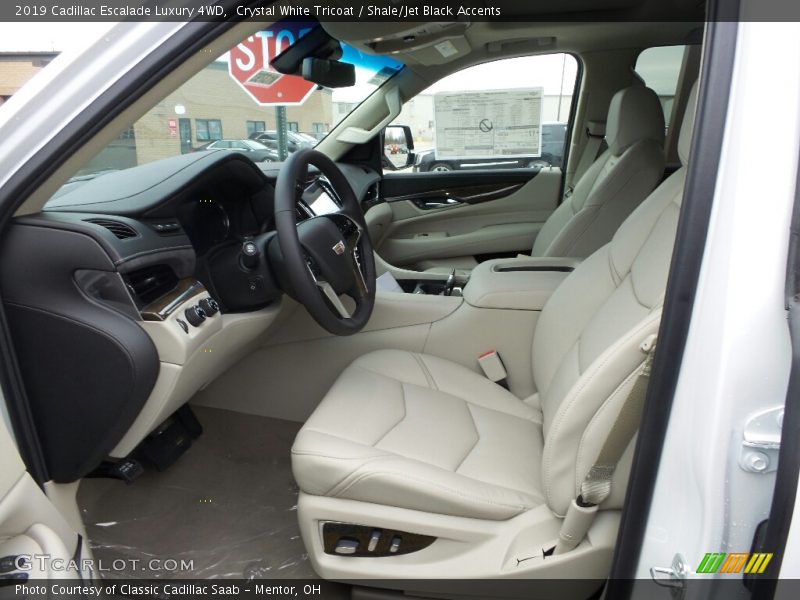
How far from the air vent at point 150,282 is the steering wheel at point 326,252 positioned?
0.75ft

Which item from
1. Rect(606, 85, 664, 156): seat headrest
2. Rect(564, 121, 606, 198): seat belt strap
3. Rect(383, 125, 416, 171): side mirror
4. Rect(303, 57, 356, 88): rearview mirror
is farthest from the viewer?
Rect(564, 121, 606, 198): seat belt strap

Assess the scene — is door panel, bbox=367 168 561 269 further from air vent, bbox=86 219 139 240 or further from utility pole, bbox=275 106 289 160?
air vent, bbox=86 219 139 240

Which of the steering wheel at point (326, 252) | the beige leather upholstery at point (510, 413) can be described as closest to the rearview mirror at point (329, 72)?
the steering wheel at point (326, 252)

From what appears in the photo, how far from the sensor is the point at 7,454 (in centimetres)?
87

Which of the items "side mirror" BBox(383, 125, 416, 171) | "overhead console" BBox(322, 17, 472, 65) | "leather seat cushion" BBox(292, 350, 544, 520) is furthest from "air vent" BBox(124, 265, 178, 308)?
"side mirror" BBox(383, 125, 416, 171)

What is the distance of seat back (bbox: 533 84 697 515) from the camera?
3.11ft

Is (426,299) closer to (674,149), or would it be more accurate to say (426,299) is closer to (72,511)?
(72,511)

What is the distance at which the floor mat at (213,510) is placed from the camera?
1399mm

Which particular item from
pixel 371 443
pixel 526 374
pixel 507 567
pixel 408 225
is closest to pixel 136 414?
pixel 371 443

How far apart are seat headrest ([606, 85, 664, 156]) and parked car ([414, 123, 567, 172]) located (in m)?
0.61

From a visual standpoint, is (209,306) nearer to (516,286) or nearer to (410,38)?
(516,286)

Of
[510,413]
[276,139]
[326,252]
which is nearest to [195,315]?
[326,252]

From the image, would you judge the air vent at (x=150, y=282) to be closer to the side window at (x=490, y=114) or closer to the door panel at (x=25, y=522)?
the door panel at (x=25, y=522)

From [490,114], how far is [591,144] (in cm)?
62
